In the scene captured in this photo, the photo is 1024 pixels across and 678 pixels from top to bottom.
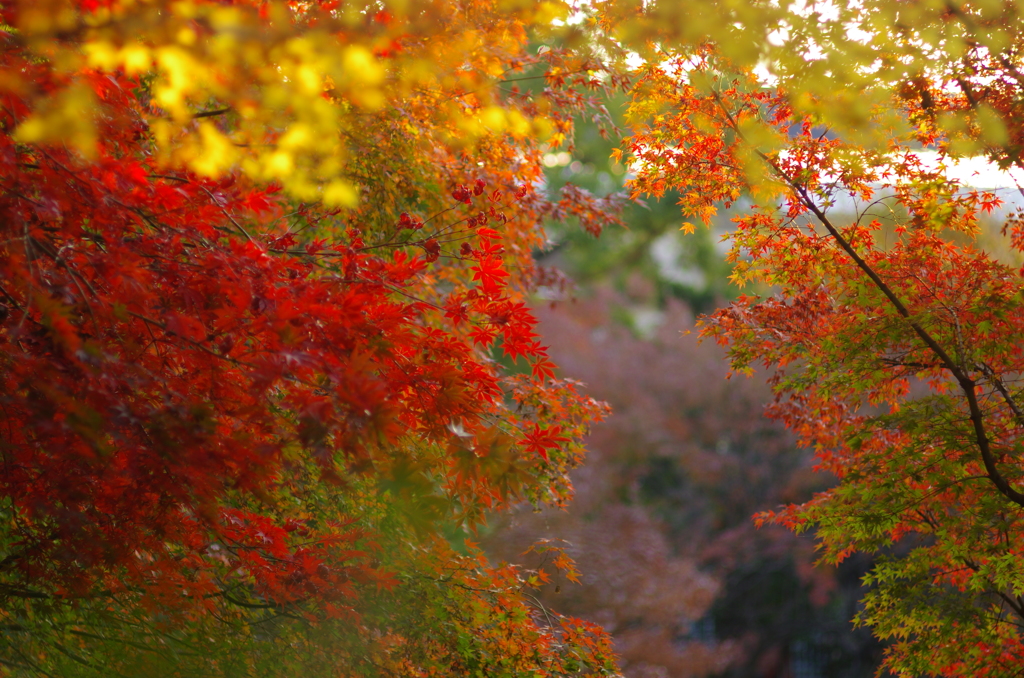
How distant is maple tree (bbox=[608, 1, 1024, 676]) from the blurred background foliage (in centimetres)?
A: 573

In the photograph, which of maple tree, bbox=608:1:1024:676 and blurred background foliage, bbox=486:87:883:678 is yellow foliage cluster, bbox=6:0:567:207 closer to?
maple tree, bbox=608:1:1024:676

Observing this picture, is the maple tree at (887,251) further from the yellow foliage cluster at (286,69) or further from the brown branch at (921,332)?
the yellow foliage cluster at (286,69)

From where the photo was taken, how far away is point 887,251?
4848 millimetres

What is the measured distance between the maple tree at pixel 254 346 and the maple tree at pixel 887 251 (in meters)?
1.05

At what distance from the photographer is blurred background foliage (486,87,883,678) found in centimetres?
1207

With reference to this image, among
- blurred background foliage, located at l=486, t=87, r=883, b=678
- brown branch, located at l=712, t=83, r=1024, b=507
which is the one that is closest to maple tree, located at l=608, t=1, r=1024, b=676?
brown branch, located at l=712, t=83, r=1024, b=507

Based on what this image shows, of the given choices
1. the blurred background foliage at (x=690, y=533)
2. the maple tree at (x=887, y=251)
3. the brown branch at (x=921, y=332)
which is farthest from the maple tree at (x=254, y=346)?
the blurred background foliage at (x=690, y=533)

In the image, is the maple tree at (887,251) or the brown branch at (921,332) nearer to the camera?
the maple tree at (887,251)

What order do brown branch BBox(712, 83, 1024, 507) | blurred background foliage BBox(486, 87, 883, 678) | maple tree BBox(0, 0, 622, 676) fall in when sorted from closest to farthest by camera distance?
maple tree BBox(0, 0, 622, 676), brown branch BBox(712, 83, 1024, 507), blurred background foliage BBox(486, 87, 883, 678)

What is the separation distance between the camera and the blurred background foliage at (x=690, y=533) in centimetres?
1207

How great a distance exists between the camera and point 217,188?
334 centimetres

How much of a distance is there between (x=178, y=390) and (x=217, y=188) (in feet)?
2.83

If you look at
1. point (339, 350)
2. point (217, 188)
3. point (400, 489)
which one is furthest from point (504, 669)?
point (217, 188)

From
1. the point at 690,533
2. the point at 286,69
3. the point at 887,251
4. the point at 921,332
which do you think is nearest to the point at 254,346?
the point at 286,69
